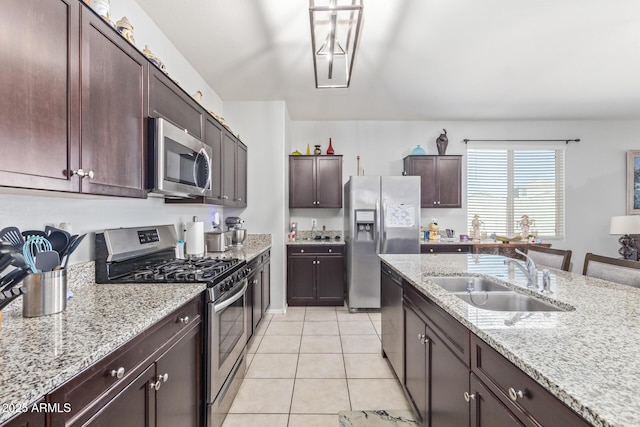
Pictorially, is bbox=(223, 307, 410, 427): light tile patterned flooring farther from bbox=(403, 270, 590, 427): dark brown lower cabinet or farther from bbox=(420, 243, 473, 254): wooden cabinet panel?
bbox=(420, 243, 473, 254): wooden cabinet panel

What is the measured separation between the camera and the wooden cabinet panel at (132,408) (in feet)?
2.90

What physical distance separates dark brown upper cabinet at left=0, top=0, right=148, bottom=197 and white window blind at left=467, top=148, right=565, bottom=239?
4.78m

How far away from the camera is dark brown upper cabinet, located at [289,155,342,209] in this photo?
4.34m

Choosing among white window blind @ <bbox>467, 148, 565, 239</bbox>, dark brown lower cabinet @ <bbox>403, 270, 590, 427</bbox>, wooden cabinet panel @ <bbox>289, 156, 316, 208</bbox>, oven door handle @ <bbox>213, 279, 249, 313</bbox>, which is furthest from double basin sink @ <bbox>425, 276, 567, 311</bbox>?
white window blind @ <bbox>467, 148, 565, 239</bbox>

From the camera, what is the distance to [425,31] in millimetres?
2381

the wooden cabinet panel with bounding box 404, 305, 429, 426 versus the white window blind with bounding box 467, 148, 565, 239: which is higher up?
the white window blind with bounding box 467, 148, 565, 239

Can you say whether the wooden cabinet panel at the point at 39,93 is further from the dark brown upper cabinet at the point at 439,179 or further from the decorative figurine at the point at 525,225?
the decorative figurine at the point at 525,225

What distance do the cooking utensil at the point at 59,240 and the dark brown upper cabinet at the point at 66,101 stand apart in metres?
0.22

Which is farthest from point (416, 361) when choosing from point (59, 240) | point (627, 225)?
point (627, 225)

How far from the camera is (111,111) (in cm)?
135

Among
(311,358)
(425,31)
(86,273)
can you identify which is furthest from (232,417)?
(425,31)

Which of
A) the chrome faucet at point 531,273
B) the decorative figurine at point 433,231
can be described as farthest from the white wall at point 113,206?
the decorative figurine at point 433,231

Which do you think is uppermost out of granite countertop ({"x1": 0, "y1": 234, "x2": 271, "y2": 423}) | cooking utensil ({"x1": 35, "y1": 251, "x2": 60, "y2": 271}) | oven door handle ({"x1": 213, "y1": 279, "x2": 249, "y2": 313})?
cooking utensil ({"x1": 35, "y1": 251, "x2": 60, "y2": 271})

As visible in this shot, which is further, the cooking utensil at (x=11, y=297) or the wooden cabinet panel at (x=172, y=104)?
the wooden cabinet panel at (x=172, y=104)
